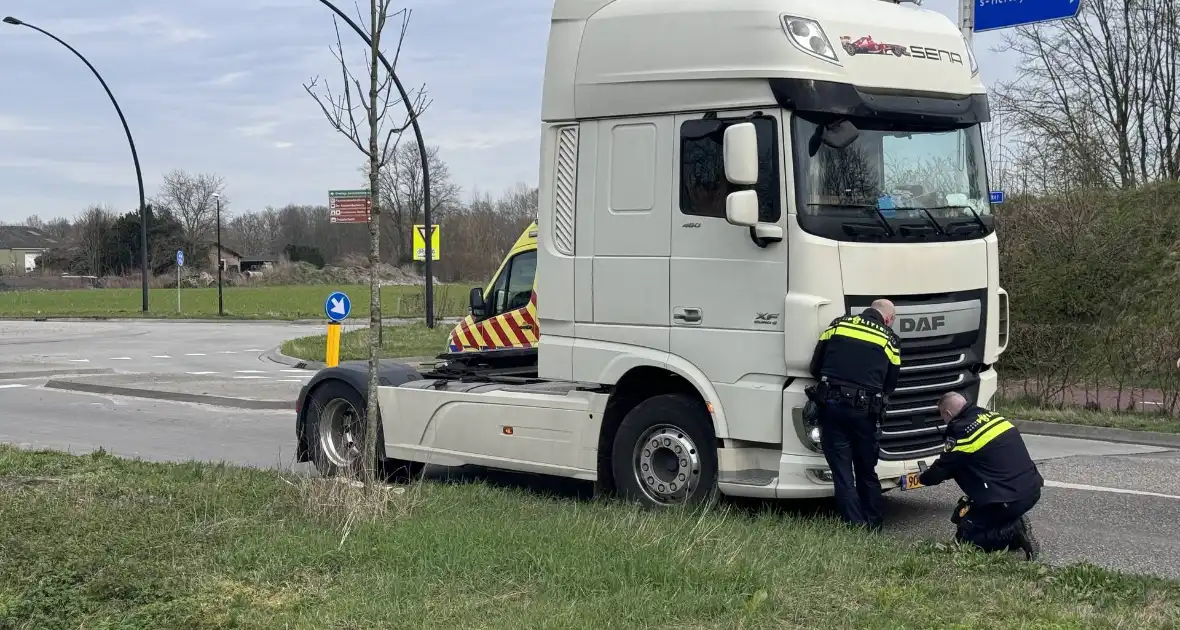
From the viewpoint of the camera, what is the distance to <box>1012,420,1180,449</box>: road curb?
12.3 metres

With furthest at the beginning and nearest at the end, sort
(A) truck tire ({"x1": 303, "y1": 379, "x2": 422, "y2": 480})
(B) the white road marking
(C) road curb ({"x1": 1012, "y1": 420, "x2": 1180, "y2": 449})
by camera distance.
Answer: (C) road curb ({"x1": 1012, "y1": 420, "x2": 1180, "y2": 449})
(A) truck tire ({"x1": 303, "y1": 379, "x2": 422, "y2": 480})
(B) the white road marking

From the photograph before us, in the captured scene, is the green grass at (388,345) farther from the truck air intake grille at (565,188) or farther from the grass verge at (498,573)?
the grass verge at (498,573)

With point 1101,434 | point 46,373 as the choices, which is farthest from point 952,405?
point 46,373

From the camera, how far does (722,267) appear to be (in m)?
7.35

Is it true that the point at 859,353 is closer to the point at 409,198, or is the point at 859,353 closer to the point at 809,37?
the point at 809,37

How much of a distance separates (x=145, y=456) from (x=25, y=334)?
25.4 m

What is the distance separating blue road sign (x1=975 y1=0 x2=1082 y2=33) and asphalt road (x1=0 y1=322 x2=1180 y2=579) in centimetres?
493

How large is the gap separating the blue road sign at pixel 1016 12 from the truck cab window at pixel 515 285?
6.28m

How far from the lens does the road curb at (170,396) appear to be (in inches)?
625

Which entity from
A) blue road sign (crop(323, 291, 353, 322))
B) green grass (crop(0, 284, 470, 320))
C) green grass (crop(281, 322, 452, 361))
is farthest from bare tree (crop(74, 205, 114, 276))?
blue road sign (crop(323, 291, 353, 322))

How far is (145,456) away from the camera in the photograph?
36.8 feet

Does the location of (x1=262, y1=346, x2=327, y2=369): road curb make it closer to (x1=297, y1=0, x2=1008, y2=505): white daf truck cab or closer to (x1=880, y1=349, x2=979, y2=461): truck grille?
(x1=297, y1=0, x2=1008, y2=505): white daf truck cab

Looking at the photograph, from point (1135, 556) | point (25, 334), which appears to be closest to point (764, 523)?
point (1135, 556)

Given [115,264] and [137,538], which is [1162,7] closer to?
[137,538]
